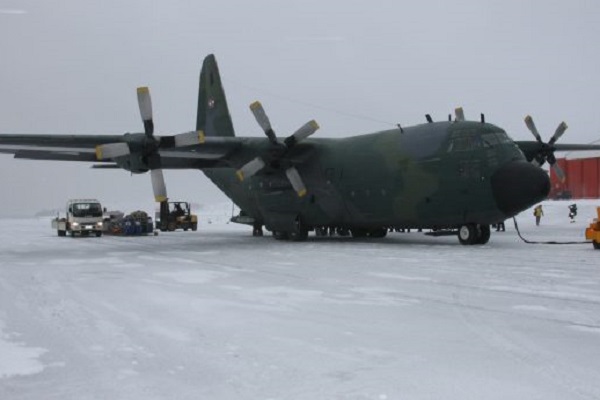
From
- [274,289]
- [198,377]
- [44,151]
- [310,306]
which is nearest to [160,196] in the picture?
[44,151]

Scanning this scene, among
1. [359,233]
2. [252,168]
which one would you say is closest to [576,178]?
[359,233]

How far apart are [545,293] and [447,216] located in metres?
9.64

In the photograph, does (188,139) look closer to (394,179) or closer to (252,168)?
(252,168)

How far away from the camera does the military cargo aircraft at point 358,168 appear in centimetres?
1764

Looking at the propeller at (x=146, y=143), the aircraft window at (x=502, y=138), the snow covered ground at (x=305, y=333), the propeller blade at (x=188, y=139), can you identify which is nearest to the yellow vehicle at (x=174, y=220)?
the propeller at (x=146, y=143)

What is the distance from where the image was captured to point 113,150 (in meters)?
18.6

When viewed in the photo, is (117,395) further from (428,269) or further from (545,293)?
(428,269)

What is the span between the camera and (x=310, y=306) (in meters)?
7.98

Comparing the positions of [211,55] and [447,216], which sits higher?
[211,55]

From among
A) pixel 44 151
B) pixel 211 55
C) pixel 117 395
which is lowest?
pixel 117 395

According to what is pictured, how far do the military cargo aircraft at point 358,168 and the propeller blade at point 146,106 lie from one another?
0.03 meters

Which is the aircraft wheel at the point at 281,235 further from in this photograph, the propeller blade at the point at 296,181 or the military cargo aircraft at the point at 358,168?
the propeller blade at the point at 296,181

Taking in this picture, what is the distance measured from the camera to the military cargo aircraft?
57.9 feet

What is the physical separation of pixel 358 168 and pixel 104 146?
8816mm
